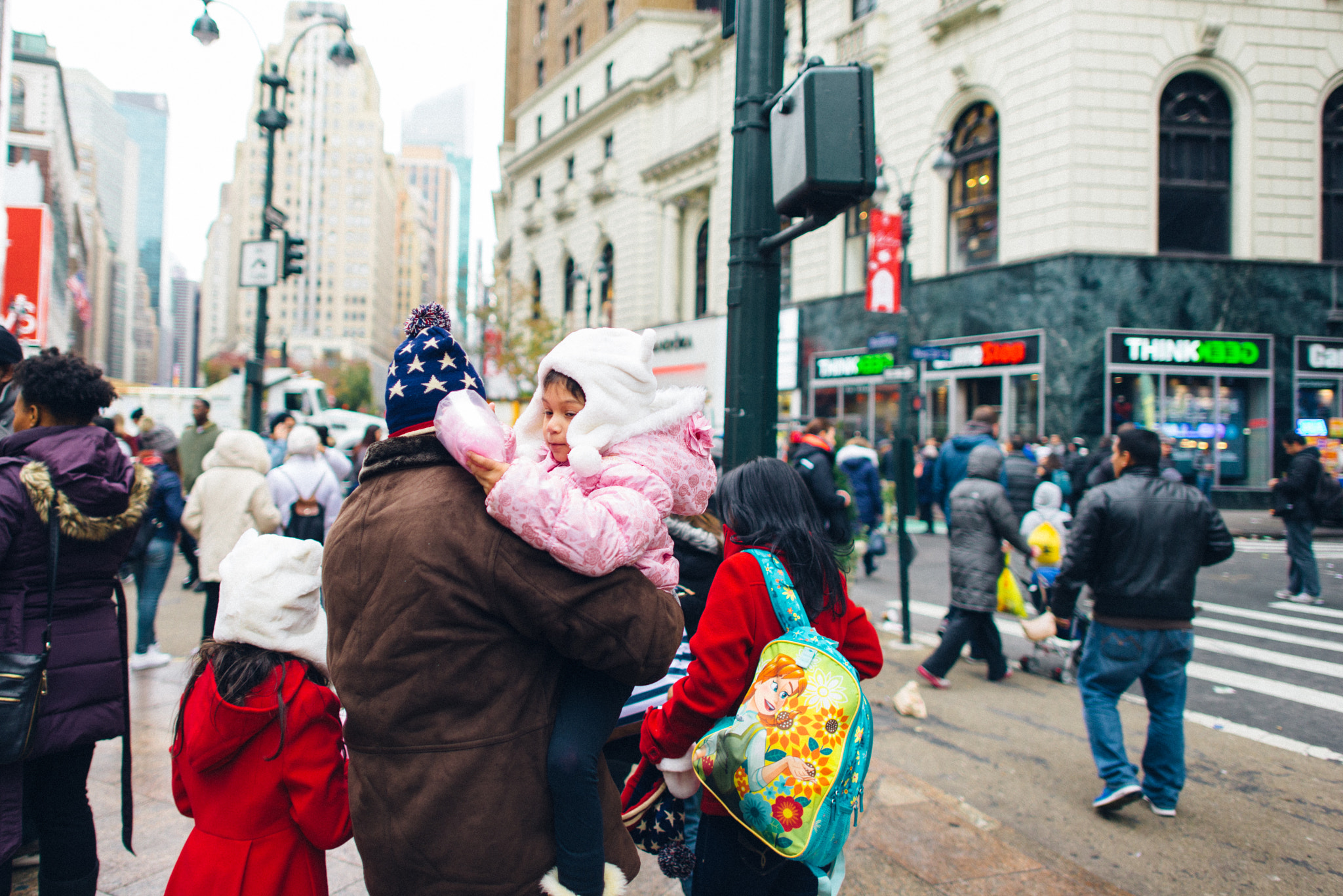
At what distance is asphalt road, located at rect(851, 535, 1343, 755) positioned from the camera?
5598 millimetres

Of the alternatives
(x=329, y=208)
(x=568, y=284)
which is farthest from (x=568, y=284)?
(x=329, y=208)

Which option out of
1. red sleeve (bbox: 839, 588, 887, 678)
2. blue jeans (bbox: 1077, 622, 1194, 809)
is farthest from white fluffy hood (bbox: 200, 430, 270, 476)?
blue jeans (bbox: 1077, 622, 1194, 809)

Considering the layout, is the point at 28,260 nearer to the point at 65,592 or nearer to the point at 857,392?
the point at 857,392

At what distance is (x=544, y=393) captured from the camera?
77.0 inches

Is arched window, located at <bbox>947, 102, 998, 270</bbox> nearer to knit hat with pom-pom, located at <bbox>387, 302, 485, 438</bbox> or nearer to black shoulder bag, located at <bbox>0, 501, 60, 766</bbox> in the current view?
knit hat with pom-pom, located at <bbox>387, 302, 485, 438</bbox>

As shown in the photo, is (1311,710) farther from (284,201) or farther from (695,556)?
(284,201)

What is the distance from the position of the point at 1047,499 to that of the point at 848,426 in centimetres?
1421

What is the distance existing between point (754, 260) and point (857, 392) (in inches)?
767

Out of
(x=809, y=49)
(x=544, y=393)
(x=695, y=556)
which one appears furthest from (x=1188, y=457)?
(x=544, y=393)

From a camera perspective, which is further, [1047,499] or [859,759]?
[1047,499]

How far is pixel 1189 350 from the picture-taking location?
1731 cm

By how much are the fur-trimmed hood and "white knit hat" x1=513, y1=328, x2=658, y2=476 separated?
191cm

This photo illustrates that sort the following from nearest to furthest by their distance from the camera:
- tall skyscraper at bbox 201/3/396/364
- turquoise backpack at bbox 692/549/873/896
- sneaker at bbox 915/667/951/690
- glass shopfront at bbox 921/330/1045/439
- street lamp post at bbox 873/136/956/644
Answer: turquoise backpack at bbox 692/549/873/896, sneaker at bbox 915/667/951/690, street lamp post at bbox 873/136/956/644, glass shopfront at bbox 921/330/1045/439, tall skyscraper at bbox 201/3/396/364

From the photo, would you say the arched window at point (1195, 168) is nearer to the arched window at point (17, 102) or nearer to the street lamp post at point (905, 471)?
the street lamp post at point (905, 471)
